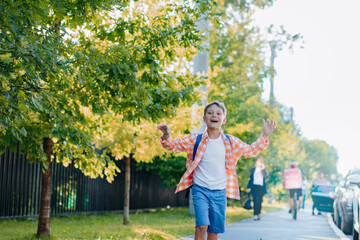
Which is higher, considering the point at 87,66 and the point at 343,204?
the point at 87,66

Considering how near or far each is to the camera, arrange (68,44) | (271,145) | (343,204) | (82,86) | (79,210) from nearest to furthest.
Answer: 1. (68,44)
2. (82,86)
3. (343,204)
4. (79,210)
5. (271,145)

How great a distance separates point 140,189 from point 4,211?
641 cm

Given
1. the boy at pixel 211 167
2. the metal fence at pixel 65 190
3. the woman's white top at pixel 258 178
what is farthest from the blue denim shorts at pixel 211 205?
the woman's white top at pixel 258 178

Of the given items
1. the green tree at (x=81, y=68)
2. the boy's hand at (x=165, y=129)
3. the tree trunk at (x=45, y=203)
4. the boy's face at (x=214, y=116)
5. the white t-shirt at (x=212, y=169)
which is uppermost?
the green tree at (x=81, y=68)

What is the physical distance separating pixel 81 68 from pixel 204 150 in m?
1.91

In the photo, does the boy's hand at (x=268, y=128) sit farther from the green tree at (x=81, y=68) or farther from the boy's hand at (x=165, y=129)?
the green tree at (x=81, y=68)

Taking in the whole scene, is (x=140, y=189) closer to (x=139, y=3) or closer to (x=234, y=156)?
(x=139, y=3)

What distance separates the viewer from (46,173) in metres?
8.71

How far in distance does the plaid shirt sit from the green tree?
4.24 ft

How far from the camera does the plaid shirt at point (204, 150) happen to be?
17.4 feet

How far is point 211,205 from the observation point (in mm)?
5207

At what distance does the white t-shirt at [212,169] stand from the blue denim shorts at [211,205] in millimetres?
60

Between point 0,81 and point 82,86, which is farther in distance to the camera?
point 82,86

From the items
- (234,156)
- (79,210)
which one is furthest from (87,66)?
(79,210)
